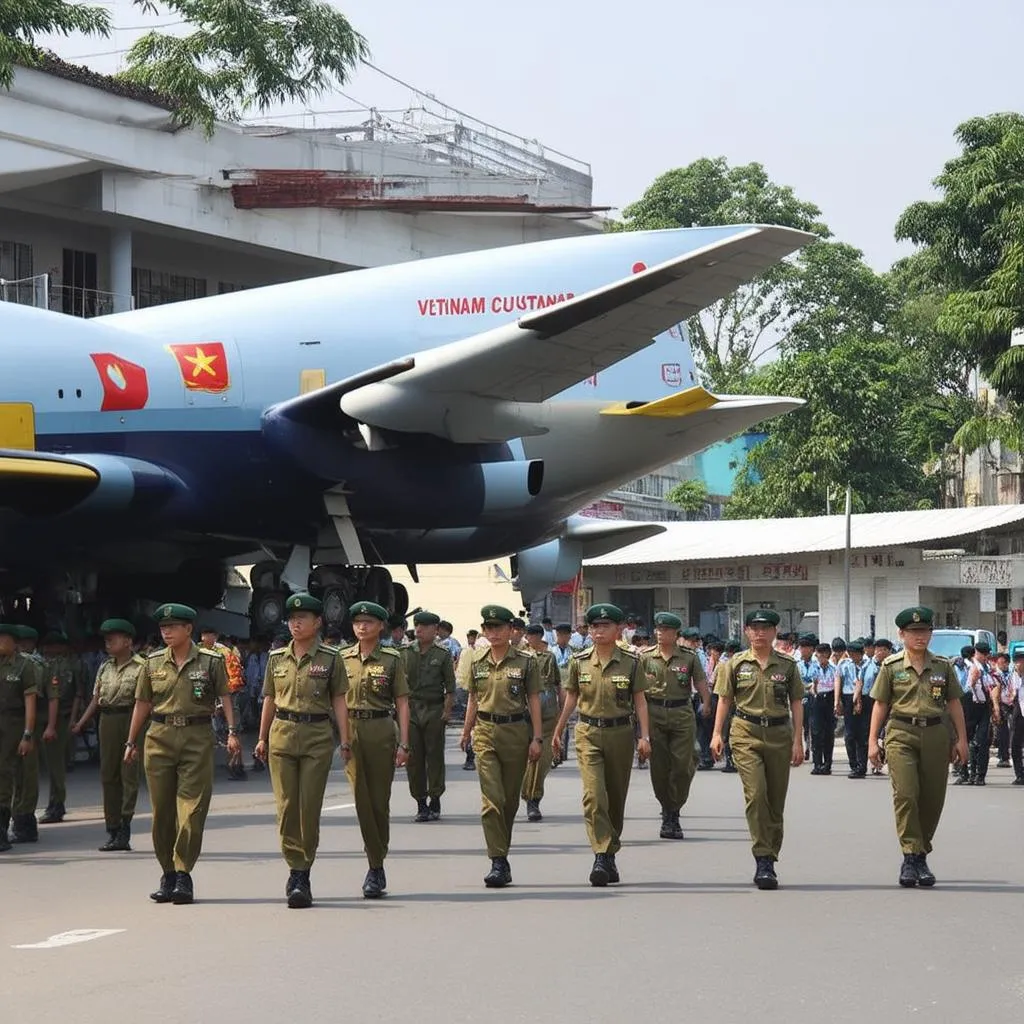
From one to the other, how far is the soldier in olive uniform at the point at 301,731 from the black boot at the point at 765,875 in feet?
8.02

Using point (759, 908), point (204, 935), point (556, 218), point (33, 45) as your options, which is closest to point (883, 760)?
point (759, 908)

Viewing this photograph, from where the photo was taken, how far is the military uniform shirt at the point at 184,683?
973 centimetres

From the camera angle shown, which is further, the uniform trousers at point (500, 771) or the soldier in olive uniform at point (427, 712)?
the soldier in olive uniform at point (427, 712)

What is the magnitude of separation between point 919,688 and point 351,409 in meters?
9.00

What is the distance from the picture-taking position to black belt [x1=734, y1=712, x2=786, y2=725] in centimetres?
1020

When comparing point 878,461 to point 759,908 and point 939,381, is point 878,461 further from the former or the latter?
point 759,908

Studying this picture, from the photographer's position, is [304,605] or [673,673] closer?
[304,605]

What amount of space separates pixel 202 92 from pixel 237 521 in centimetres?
756

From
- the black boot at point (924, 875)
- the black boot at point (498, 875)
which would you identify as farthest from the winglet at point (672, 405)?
the black boot at point (498, 875)

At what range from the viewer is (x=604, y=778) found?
10.2 meters

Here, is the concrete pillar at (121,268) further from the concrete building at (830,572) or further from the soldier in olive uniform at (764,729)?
the soldier in olive uniform at (764,729)

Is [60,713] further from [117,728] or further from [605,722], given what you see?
[605,722]

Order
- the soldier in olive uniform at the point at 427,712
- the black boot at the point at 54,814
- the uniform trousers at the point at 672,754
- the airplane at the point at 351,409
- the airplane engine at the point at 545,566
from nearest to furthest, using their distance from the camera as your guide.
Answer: the uniform trousers at the point at 672,754
the black boot at the point at 54,814
the soldier in olive uniform at the point at 427,712
the airplane at the point at 351,409
the airplane engine at the point at 545,566

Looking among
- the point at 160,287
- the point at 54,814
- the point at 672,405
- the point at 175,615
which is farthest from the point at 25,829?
the point at 160,287
